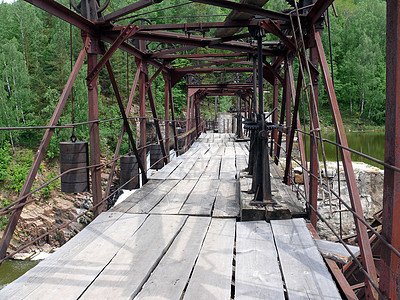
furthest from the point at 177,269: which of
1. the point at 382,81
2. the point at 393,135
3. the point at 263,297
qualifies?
the point at 382,81

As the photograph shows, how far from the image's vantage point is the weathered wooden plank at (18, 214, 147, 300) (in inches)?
83.0

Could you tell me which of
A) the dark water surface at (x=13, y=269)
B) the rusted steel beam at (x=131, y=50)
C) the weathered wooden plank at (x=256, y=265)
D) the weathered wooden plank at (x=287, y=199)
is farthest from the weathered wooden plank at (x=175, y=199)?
the dark water surface at (x=13, y=269)

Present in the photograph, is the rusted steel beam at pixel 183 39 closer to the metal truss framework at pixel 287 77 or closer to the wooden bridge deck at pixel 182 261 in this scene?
the metal truss framework at pixel 287 77

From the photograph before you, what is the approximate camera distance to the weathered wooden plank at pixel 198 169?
6.30 metres

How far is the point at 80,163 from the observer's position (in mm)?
3734

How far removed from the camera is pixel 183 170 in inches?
274

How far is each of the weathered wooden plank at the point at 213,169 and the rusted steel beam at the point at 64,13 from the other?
135 inches

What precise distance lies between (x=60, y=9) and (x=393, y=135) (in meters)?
3.42

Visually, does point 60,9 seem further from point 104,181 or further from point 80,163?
point 104,181

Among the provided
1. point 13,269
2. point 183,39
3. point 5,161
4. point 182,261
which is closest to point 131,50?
point 183,39

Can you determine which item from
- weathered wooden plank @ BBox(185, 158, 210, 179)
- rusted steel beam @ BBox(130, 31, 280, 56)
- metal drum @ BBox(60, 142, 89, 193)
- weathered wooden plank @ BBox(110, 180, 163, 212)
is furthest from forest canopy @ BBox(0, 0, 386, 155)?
metal drum @ BBox(60, 142, 89, 193)

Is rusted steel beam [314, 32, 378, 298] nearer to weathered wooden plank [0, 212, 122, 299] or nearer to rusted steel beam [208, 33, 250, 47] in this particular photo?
rusted steel beam [208, 33, 250, 47]

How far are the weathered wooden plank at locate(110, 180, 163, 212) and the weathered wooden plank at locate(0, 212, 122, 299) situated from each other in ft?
1.41

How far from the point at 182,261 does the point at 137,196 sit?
7.46 ft
